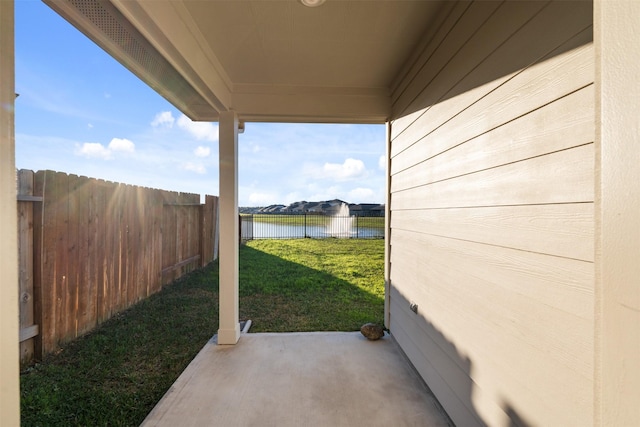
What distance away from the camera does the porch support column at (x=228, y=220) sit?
290 centimetres

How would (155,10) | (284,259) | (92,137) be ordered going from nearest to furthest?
1. (155,10)
2. (92,137)
3. (284,259)

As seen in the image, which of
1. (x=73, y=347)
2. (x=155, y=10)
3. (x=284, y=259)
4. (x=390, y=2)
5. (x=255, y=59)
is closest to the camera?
(x=155, y=10)

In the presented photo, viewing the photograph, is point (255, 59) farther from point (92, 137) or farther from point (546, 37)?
point (546, 37)

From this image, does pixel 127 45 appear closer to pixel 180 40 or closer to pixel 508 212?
pixel 180 40

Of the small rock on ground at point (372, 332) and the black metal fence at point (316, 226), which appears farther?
the black metal fence at point (316, 226)

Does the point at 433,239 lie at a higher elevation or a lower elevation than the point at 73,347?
higher

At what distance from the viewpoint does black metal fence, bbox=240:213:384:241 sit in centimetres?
1201

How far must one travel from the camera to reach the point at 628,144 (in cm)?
47

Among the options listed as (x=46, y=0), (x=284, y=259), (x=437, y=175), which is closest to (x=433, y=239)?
(x=437, y=175)

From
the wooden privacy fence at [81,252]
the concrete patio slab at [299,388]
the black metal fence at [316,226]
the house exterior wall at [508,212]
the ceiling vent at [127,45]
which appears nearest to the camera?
the house exterior wall at [508,212]

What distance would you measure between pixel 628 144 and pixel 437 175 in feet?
5.18

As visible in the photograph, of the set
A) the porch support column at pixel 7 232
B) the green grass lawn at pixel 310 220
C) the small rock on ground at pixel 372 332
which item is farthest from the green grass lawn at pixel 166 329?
the green grass lawn at pixel 310 220

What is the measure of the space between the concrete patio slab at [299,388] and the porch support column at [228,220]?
319 mm

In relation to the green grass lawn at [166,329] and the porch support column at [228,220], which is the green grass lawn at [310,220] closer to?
the green grass lawn at [166,329]
